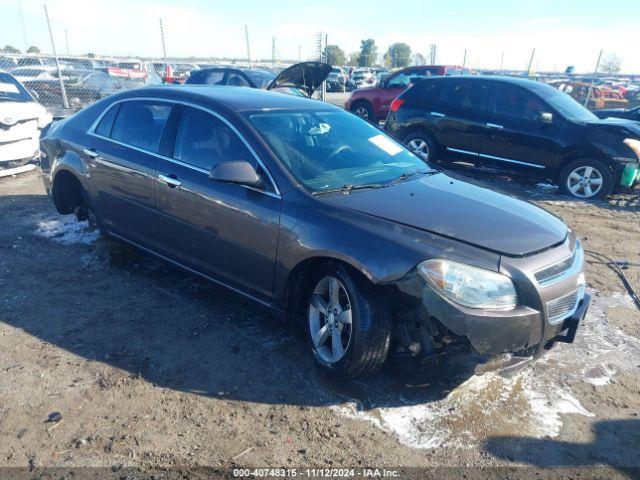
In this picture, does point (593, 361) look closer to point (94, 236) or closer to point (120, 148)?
point (120, 148)

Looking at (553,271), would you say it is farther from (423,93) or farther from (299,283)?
(423,93)

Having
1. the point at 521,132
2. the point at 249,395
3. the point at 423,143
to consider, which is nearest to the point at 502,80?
the point at 521,132

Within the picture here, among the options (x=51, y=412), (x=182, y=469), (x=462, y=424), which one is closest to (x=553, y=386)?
(x=462, y=424)

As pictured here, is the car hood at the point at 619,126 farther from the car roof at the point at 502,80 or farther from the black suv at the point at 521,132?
the car roof at the point at 502,80

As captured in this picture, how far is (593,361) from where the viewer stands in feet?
11.3

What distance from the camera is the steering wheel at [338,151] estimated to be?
3.57 m

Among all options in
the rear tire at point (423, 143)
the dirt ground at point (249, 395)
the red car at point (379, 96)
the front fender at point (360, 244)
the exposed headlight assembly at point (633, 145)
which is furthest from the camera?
the red car at point (379, 96)

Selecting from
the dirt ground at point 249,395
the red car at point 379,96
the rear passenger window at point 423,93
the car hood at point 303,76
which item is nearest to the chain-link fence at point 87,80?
the car hood at point 303,76

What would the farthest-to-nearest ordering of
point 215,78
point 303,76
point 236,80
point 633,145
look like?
1. point 215,78
2. point 236,80
3. point 303,76
4. point 633,145

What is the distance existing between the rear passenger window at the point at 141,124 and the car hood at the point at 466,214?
1732 millimetres

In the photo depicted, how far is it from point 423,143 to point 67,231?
19.8 ft

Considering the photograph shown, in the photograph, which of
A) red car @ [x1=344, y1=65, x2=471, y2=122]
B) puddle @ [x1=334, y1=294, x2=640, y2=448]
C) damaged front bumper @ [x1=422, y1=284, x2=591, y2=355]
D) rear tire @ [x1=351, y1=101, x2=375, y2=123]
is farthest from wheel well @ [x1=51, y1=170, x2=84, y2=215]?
rear tire @ [x1=351, y1=101, x2=375, y2=123]

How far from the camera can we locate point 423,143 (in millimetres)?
8922

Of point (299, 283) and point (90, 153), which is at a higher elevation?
point (90, 153)
